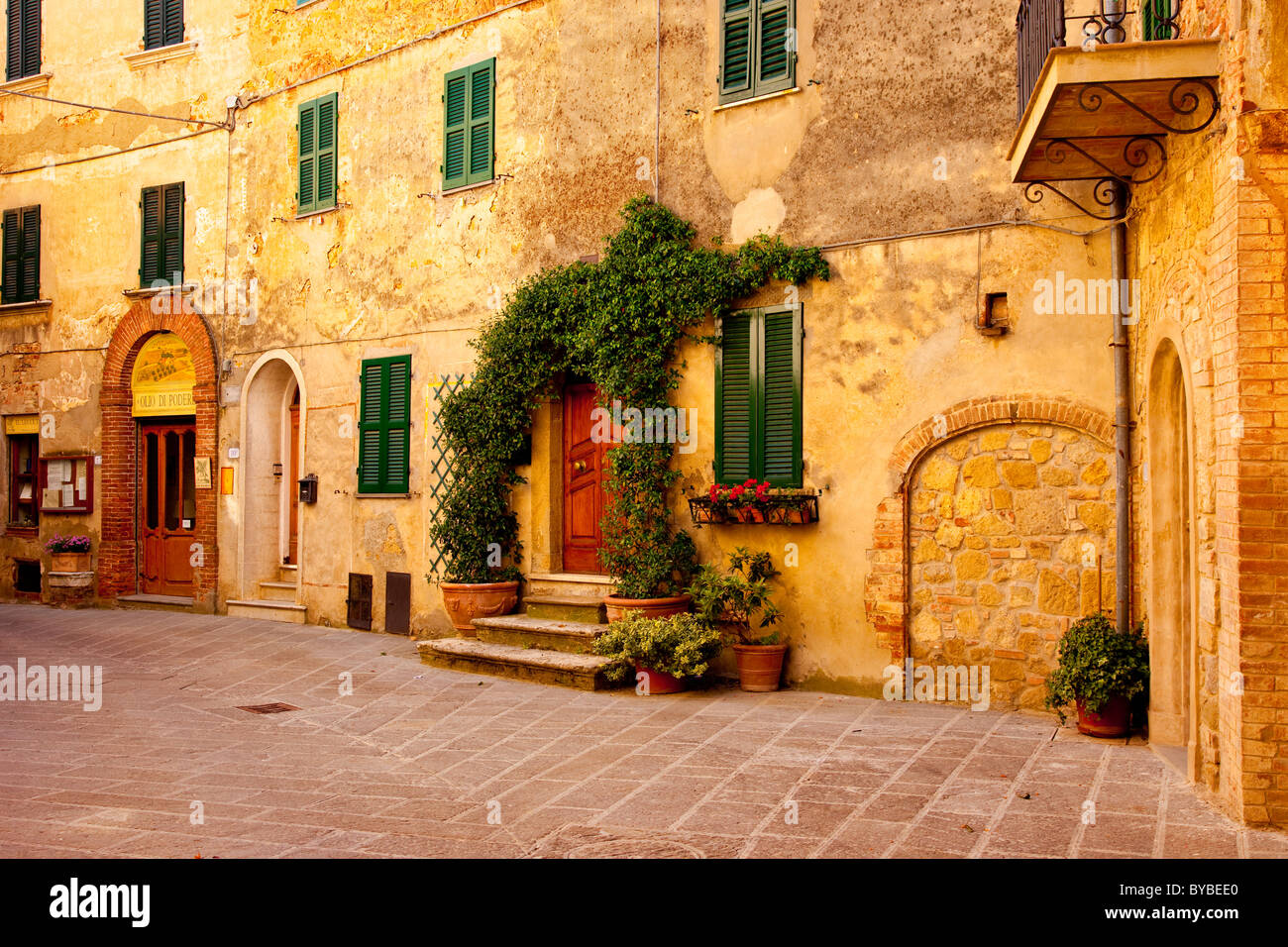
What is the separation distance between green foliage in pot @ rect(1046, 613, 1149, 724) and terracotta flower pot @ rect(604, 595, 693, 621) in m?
3.33

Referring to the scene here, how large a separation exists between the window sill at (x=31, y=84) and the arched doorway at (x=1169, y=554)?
1644 cm

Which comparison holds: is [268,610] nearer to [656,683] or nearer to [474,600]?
[474,600]

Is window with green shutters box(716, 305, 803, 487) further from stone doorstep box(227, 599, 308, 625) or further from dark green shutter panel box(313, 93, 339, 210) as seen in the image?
stone doorstep box(227, 599, 308, 625)

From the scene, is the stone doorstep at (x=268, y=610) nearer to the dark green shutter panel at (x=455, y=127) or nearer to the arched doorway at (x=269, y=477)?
the arched doorway at (x=269, y=477)

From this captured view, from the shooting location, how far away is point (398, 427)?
12.6 m

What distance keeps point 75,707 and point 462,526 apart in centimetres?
389

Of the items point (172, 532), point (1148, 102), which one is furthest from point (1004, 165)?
point (172, 532)

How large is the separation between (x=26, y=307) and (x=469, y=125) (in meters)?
8.98

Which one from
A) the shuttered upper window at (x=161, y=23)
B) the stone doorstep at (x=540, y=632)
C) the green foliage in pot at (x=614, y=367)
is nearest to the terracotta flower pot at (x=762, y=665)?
the green foliage in pot at (x=614, y=367)

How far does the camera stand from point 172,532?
50.7 ft

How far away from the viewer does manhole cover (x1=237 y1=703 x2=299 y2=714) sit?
29.6ft

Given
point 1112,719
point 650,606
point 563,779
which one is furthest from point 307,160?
point 1112,719

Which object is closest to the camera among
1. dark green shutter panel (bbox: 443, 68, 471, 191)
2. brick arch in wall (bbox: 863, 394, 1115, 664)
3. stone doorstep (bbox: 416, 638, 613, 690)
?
brick arch in wall (bbox: 863, 394, 1115, 664)

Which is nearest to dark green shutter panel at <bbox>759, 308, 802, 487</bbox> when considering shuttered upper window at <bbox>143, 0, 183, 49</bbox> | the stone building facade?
the stone building facade
